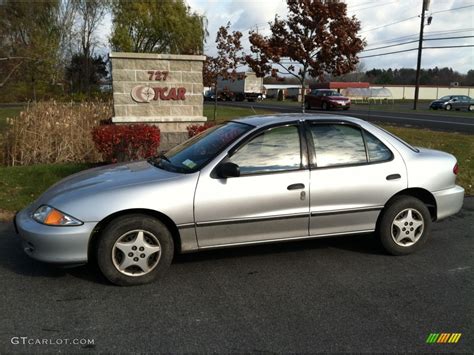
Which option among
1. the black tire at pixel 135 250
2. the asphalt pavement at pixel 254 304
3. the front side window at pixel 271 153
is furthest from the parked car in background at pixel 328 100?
the black tire at pixel 135 250

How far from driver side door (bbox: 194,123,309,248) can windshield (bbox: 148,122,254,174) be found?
171mm

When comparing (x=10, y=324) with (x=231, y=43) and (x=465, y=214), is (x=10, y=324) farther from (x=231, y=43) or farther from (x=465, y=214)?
(x=231, y=43)

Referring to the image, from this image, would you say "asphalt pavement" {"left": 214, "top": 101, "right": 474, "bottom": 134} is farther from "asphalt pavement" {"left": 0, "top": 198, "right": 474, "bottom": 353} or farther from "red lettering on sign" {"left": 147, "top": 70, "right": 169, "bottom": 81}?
"asphalt pavement" {"left": 0, "top": 198, "right": 474, "bottom": 353}

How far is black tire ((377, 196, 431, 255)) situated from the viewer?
4.65m

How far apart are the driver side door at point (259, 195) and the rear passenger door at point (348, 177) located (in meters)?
0.14

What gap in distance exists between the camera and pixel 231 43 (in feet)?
58.2

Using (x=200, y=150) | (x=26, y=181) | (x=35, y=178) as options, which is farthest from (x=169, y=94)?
(x=200, y=150)

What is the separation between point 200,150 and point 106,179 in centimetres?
97

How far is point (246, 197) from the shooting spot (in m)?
4.12

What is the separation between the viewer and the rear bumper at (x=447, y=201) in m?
4.89

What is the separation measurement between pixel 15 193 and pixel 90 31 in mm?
36679

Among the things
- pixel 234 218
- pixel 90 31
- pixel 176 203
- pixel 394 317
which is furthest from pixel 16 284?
pixel 90 31

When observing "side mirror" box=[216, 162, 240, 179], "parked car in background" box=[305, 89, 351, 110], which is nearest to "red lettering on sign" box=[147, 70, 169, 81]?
"side mirror" box=[216, 162, 240, 179]

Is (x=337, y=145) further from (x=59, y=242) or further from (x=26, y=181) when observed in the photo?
(x=26, y=181)
